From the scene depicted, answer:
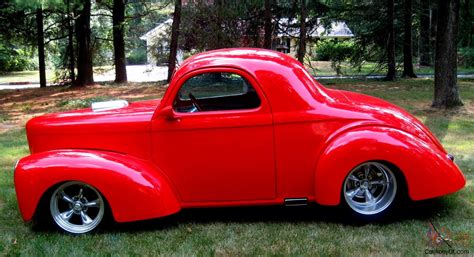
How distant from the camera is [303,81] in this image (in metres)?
4.54

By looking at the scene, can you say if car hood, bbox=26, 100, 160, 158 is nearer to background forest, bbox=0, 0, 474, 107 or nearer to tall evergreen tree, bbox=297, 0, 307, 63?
background forest, bbox=0, 0, 474, 107

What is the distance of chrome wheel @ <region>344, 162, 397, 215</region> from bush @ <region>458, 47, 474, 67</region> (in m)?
27.0

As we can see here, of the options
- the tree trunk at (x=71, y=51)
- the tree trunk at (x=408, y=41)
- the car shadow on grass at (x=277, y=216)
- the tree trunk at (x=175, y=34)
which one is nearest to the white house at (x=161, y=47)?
the tree trunk at (x=175, y=34)

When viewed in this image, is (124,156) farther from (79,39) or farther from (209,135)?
(79,39)

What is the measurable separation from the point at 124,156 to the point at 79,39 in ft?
59.1

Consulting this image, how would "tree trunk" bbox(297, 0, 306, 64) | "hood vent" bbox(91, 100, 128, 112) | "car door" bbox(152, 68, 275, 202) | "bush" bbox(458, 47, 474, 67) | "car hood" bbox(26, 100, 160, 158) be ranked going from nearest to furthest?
"car door" bbox(152, 68, 275, 202), "car hood" bbox(26, 100, 160, 158), "hood vent" bbox(91, 100, 128, 112), "tree trunk" bbox(297, 0, 306, 64), "bush" bbox(458, 47, 474, 67)

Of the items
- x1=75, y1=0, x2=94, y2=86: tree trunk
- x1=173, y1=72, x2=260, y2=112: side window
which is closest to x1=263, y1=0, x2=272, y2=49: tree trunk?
x1=75, y1=0, x2=94, y2=86: tree trunk

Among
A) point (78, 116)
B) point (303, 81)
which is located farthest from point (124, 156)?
point (303, 81)

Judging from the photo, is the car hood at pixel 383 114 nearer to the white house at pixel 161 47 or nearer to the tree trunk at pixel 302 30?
the tree trunk at pixel 302 30

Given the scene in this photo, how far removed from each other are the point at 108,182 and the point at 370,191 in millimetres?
2446

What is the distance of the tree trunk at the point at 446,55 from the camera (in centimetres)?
1047

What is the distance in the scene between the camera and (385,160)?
4.29 metres

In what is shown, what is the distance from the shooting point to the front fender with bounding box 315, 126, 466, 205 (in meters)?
4.27

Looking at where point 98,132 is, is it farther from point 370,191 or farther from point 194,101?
point 370,191
